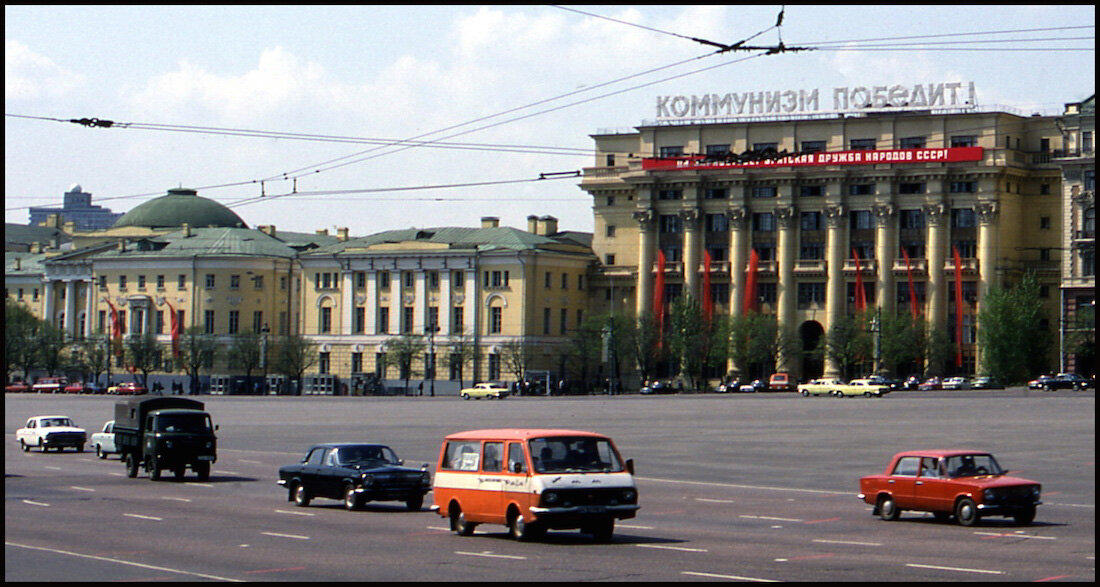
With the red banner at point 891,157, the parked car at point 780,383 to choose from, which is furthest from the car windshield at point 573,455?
the parked car at point 780,383

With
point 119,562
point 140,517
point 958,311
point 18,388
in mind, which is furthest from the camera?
point 18,388

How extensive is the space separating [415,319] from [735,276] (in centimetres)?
2838

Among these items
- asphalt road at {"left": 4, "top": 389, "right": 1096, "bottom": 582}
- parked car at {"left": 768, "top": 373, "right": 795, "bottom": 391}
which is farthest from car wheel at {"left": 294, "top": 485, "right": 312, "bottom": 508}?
Answer: parked car at {"left": 768, "top": 373, "right": 795, "bottom": 391}

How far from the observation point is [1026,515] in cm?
3200

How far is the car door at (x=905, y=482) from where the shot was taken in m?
33.3

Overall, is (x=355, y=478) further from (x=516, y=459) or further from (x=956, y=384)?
(x=956, y=384)

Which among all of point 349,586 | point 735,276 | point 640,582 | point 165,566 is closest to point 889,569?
point 640,582

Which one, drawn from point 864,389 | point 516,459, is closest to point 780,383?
point 864,389

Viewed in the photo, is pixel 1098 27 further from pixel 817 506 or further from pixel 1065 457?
pixel 1065 457

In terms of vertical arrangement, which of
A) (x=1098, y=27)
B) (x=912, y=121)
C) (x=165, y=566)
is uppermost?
(x=912, y=121)

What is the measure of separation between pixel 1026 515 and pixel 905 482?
2.46 metres

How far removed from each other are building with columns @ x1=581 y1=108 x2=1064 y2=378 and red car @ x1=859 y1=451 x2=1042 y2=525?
98.9 m

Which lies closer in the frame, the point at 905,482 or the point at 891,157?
the point at 905,482

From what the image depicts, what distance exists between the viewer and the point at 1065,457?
51969 mm
